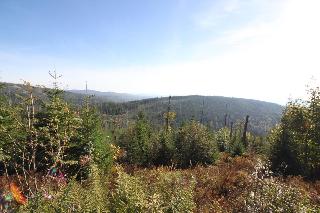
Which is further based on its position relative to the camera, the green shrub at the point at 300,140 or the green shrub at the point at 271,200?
the green shrub at the point at 300,140

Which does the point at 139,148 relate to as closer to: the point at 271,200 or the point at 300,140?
the point at 300,140

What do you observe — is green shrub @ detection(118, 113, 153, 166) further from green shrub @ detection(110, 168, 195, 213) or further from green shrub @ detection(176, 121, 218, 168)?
green shrub @ detection(110, 168, 195, 213)

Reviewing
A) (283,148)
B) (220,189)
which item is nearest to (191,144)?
(283,148)

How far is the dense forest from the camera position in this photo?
6578mm

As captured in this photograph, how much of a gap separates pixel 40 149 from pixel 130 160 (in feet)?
40.5

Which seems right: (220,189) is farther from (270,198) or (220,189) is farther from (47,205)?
(47,205)

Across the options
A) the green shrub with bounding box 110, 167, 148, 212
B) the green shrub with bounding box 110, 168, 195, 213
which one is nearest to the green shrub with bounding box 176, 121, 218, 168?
the green shrub with bounding box 110, 168, 195, 213

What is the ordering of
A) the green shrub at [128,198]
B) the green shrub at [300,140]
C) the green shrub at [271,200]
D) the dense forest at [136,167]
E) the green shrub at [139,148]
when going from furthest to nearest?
1. the green shrub at [139,148]
2. the green shrub at [300,140]
3. the green shrub at [271,200]
4. the dense forest at [136,167]
5. the green shrub at [128,198]

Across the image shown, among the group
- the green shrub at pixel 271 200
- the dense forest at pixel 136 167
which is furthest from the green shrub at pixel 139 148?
the green shrub at pixel 271 200

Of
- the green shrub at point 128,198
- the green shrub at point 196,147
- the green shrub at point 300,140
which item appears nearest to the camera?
the green shrub at point 128,198

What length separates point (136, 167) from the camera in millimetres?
21938

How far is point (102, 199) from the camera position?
7.07 meters

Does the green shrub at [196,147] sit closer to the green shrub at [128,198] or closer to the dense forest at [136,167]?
the dense forest at [136,167]

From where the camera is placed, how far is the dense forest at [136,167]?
Result: 6.58 meters
